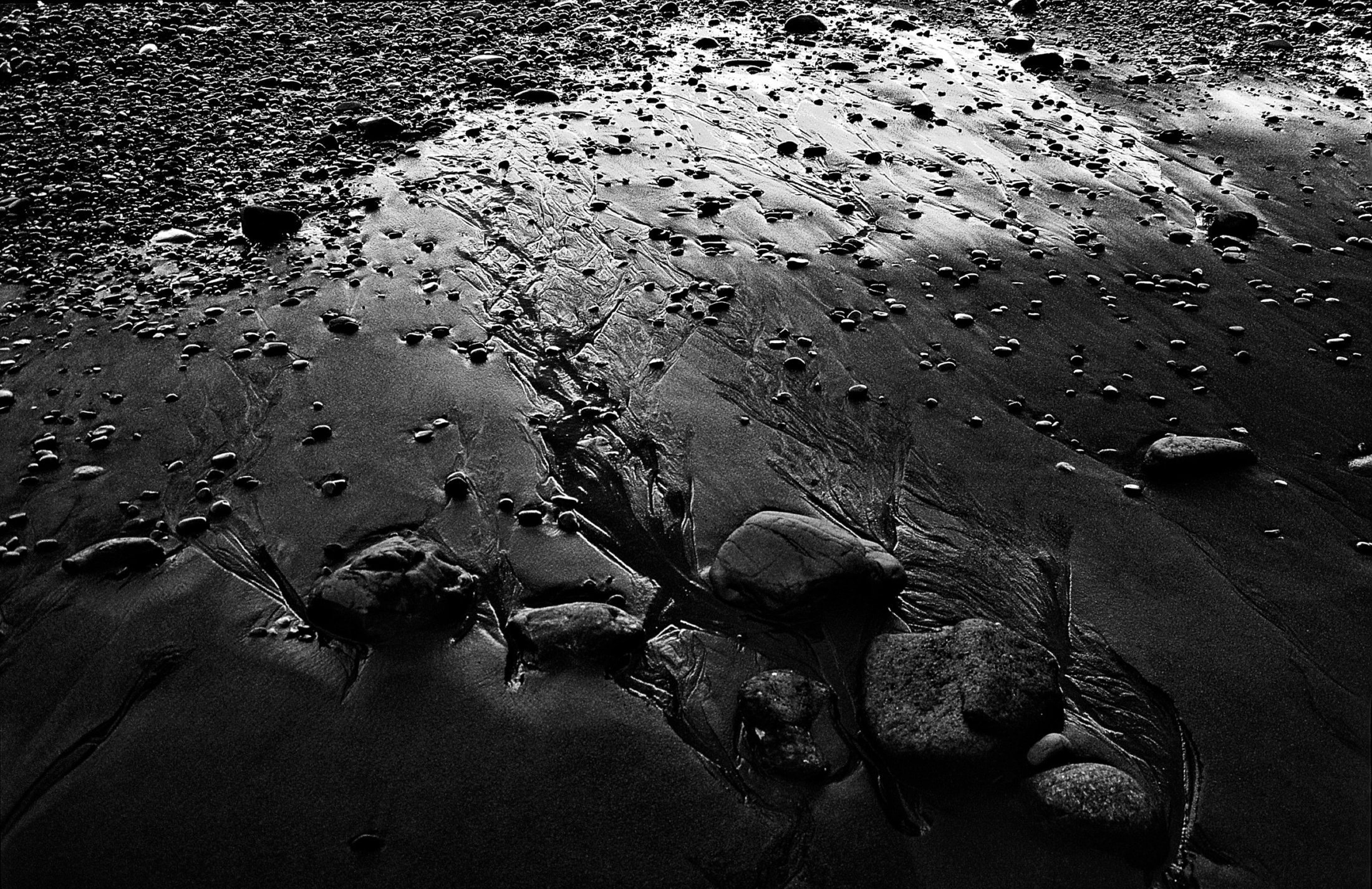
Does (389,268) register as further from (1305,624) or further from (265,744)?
(1305,624)

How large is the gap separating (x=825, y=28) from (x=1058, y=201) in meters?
5.01

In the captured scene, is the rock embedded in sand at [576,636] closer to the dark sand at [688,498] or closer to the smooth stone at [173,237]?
the dark sand at [688,498]

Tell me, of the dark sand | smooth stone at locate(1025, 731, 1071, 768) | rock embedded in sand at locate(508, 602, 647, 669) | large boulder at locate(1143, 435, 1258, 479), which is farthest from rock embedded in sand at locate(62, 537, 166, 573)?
large boulder at locate(1143, 435, 1258, 479)

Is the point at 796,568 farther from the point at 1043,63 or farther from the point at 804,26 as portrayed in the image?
the point at 804,26

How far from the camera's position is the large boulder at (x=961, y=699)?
338cm

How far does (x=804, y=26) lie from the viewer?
429 inches

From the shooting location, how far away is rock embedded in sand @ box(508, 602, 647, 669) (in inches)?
149

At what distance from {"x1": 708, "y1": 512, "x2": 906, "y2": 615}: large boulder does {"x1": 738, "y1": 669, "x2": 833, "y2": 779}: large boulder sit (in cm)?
37

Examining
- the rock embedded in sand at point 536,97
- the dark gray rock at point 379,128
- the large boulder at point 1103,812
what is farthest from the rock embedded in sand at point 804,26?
the large boulder at point 1103,812

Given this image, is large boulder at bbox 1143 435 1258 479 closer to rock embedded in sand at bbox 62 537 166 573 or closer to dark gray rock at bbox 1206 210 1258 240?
dark gray rock at bbox 1206 210 1258 240

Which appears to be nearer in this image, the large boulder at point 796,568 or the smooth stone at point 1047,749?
the smooth stone at point 1047,749

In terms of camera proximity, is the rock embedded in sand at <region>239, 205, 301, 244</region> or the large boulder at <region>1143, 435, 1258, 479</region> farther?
the rock embedded in sand at <region>239, 205, 301, 244</region>

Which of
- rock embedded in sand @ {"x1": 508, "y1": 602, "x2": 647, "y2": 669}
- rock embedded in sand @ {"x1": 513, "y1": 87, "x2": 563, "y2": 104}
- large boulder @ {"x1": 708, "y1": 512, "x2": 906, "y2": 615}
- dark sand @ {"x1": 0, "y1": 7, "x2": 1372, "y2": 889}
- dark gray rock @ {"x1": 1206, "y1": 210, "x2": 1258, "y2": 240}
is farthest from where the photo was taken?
rock embedded in sand @ {"x1": 513, "y1": 87, "x2": 563, "y2": 104}

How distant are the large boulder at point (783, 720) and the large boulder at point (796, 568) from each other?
0.37 meters
